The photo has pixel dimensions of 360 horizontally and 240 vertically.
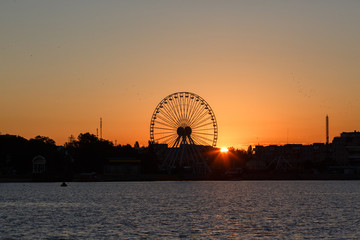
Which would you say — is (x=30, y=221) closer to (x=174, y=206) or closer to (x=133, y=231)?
(x=133, y=231)

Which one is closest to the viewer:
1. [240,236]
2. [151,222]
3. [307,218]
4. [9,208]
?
[240,236]

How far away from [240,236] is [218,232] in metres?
4.58

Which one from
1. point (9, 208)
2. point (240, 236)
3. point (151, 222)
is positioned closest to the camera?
point (240, 236)

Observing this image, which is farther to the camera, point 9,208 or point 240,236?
point 9,208

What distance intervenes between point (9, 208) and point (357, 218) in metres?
59.2

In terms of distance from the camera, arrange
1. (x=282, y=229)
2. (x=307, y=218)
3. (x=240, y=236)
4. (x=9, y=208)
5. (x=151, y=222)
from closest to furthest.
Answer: (x=240, y=236), (x=282, y=229), (x=151, y=222), (x=307, y=218), (x=9, y=208)

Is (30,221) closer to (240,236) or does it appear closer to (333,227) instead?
(240,236)

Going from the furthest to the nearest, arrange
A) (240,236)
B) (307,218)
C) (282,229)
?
(307,218)
(282,229)
(240,236)

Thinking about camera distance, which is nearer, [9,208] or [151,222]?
[151,222]

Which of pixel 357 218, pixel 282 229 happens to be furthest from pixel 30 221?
pixel 357 218

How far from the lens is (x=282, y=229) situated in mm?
80812

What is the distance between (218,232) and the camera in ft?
256

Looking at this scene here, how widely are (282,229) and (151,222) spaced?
18.5 m

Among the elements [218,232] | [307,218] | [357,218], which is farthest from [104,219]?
[357,218]
